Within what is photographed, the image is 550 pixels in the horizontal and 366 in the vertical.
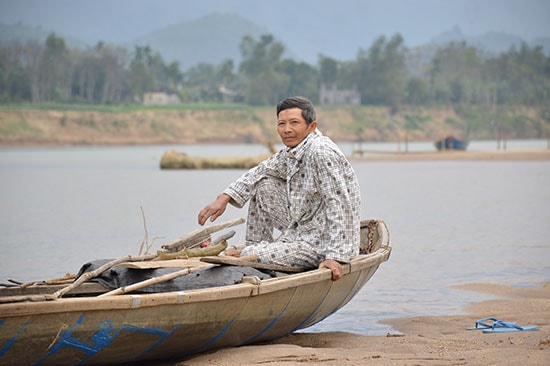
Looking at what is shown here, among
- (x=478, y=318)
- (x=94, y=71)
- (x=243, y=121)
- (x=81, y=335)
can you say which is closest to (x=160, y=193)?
(x=478, y=318)

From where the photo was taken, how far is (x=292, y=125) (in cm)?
593

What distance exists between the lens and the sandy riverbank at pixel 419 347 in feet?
17.5

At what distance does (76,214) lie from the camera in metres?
21.1

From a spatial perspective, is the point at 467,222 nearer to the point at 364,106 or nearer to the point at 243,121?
the point at 243,121

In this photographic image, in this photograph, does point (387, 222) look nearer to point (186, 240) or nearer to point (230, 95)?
point (186, 240)

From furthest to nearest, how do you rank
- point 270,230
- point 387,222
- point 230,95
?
point 230,95 → point 387,222 → point 270,230

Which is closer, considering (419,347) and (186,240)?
(419,347)

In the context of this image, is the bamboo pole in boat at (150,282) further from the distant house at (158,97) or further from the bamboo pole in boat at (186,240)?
the distant house at (158,97)

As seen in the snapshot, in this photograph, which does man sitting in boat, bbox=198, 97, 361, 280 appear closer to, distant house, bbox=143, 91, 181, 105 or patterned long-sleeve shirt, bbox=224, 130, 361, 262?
patterned long-sleeve shirt, bbox=224, 130, 361, 262

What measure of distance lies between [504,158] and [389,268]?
144 ft

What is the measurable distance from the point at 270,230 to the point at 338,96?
11207 cm

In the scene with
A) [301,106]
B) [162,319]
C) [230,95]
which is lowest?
[162,319]

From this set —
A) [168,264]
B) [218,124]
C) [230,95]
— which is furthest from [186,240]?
[230,95]

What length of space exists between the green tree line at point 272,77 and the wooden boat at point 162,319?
96.3m
